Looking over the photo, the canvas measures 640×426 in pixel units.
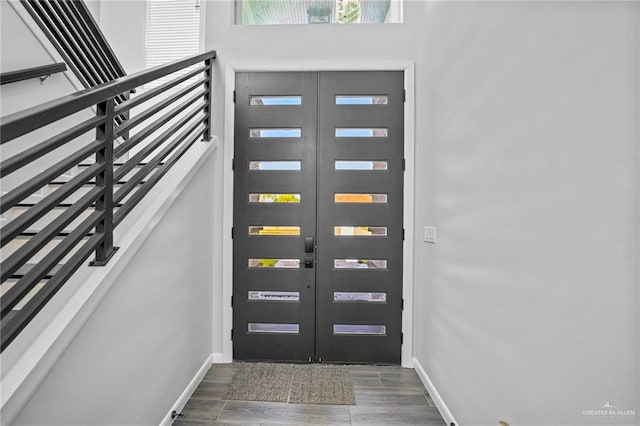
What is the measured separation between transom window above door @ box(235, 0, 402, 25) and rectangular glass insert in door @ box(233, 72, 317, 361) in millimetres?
563

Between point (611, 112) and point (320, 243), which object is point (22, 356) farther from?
point (320, 243)

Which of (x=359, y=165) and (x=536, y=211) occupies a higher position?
(x=359, y=165)

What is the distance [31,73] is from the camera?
215 cm

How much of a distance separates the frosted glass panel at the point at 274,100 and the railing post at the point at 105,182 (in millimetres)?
1720

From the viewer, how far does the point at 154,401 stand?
1.95 metres

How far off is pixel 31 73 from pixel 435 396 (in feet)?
10.6

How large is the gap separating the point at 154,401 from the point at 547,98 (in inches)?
91.2

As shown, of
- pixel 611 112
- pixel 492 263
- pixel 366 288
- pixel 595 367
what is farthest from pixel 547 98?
pixel 366 288

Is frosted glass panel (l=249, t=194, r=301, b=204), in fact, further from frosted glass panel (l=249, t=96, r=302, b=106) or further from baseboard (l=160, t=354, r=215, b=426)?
baseboard (l=160, t=354, r=215, b=426)

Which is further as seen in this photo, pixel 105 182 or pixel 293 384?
pixel 293 384

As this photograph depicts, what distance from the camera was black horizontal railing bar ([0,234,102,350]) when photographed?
1.06 meters

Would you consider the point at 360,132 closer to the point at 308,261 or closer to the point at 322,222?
the point at 322,222

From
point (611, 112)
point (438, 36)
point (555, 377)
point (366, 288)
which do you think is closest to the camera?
point (611, 112)

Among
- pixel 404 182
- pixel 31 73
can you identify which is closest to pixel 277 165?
pixel 404 182
